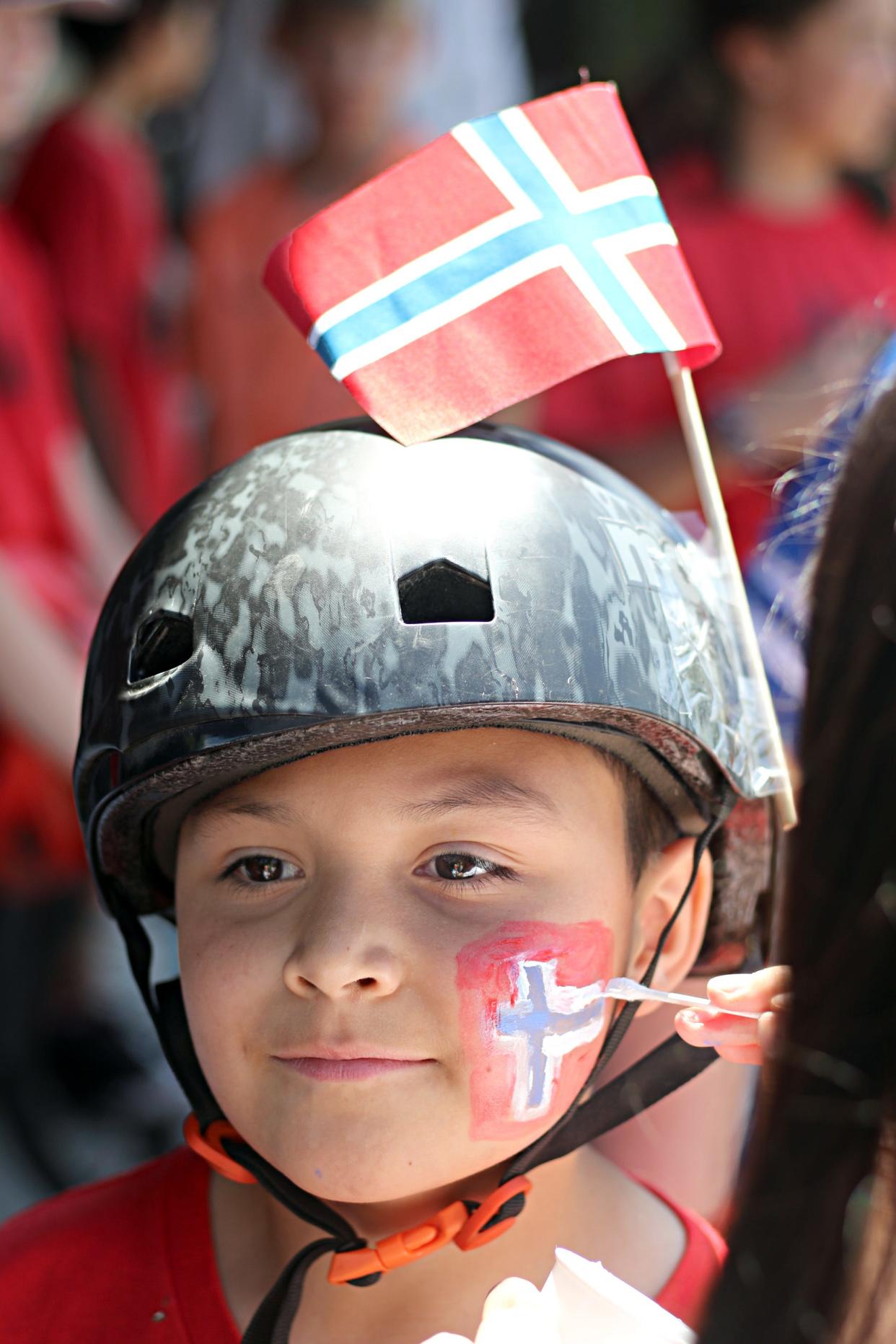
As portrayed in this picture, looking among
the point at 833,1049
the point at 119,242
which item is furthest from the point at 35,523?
the point at 833,1049

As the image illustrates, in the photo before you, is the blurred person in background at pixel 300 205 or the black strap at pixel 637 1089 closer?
the black strap at pixel 637 1089

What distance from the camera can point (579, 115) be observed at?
189 cm

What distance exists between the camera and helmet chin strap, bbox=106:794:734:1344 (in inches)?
66.0

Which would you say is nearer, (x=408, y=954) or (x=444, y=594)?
(x=408, y=954)

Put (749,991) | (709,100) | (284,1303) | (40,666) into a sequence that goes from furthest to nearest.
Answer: (709,100), (40,666), (284,1303), (749,991)

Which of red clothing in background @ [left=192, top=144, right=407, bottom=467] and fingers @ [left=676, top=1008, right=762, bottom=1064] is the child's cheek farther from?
red clothing in background @ [left=192, top=144, right=407, bottom=467]

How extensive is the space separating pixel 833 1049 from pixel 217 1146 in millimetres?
942

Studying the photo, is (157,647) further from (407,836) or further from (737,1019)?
(737,1019)

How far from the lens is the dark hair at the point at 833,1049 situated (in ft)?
3.58

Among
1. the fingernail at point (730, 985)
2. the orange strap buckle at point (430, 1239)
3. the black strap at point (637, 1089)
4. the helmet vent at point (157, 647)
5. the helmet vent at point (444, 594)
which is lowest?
the orange strap buckle at point (430, 1239)

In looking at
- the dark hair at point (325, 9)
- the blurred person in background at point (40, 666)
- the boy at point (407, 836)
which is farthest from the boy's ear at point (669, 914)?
the dark hair at point (325, 9)

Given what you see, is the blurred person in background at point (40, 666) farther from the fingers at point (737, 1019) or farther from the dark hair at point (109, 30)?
Result: the fingers at point (737, 1019)

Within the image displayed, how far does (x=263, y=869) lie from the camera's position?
1740 millimetres

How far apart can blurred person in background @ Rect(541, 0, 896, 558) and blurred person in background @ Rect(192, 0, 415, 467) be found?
0.72 m
